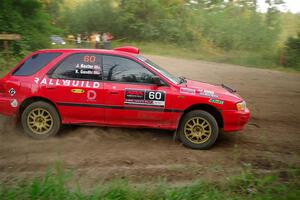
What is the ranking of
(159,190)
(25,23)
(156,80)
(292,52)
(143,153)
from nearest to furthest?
1. (159,190)
2. (143,153)
3. (156,80)
4. (25,23)
5. (292,52)

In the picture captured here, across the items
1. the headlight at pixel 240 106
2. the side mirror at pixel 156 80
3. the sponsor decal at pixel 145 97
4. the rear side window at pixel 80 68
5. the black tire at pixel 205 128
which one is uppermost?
the rear side window at pixel 80 68

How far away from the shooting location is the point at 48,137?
21.8 ft

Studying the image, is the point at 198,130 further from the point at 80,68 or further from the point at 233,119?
the point at 80,68

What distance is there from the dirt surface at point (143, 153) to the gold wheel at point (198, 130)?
25 cm

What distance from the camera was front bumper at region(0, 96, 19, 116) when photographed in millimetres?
6645

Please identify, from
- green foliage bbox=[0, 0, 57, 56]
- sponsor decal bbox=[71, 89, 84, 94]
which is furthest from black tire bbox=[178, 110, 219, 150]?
green foliage bbox=[0, 0, 57, 56]

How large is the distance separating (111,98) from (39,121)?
141cm

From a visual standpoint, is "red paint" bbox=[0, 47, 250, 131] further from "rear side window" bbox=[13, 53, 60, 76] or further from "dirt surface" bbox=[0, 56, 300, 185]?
"dirt surface" bbox=[0, 56, 300, 185]

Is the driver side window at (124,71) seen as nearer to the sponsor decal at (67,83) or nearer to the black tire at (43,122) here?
the sponsor decal at (67,83)

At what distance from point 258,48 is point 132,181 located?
2506cm

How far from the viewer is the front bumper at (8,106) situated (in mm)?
6645

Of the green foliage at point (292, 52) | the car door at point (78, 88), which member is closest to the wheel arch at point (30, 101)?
the car door at point (78, 88)

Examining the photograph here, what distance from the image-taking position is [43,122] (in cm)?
667

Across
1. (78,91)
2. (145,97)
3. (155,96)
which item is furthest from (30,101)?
(155,96)
